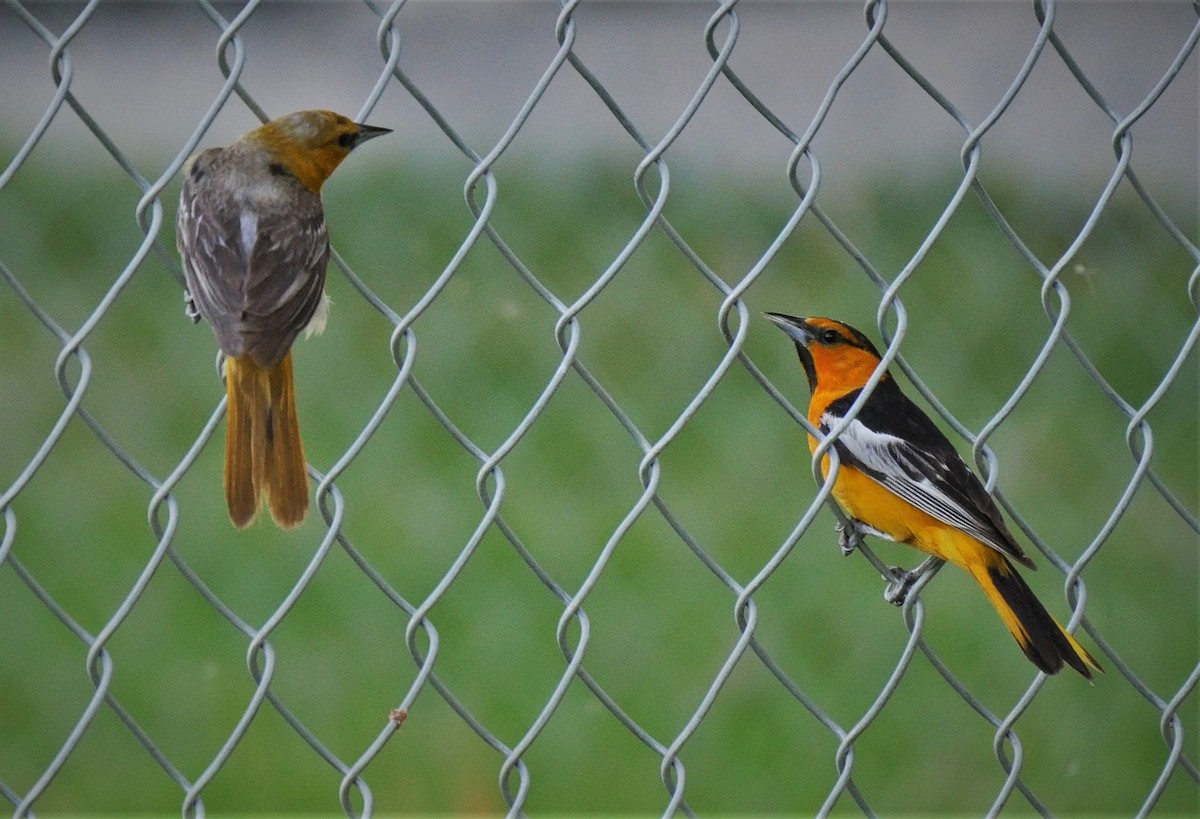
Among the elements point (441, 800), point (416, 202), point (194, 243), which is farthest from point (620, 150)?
point (194, 243)

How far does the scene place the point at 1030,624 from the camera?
2443 millimetres

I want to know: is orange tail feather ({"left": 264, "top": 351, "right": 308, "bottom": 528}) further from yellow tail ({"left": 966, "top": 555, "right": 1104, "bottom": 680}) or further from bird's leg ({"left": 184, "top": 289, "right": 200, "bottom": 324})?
yellow tail ({"left": 966, "top": 555, "right": 1104, "bottom": 680})

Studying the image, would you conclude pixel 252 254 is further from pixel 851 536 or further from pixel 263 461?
pixel 851 536

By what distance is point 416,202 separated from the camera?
5426 millimetres

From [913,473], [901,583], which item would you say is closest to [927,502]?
[913,473]

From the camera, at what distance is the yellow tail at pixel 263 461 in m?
1.99

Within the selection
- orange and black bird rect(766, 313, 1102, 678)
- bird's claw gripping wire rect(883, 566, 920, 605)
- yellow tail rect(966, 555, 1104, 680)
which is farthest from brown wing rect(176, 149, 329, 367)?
yellow tail rect(966, 555, 1104, 680)

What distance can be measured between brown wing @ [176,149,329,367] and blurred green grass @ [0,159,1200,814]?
1834 mm

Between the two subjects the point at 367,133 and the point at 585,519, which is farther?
the point at 585,519

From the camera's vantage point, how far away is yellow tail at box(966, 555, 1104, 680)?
2.37 metres

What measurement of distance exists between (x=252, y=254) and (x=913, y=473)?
54.4 inches

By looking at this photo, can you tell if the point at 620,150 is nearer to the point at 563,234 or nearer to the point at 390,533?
the point at 563,234

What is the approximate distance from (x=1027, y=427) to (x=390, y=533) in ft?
8.37

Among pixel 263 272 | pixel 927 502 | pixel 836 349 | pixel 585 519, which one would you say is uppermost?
pixel 836 349
